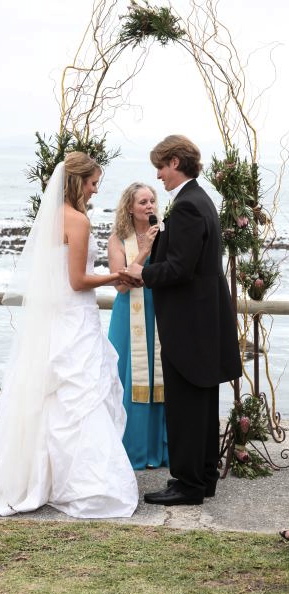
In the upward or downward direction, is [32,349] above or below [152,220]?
below

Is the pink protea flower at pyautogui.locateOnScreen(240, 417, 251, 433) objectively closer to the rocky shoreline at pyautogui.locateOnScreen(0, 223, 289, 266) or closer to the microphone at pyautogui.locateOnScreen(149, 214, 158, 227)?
the microphone at pyautogui.locateOnScreen(149, 214, 158, 227)

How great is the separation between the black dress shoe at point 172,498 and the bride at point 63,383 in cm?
13

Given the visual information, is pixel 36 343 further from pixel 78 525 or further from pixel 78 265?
pixel 78 525

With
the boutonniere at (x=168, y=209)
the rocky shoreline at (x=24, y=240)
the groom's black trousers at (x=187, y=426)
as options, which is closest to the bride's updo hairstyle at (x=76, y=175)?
the boutonniere at (x=168, y=209)

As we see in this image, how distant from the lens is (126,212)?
6.22m

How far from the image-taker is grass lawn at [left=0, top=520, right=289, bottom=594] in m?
4.22

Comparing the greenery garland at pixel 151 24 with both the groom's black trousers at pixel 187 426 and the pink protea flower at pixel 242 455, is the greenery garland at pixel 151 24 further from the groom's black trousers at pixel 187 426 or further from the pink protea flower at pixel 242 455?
the pink protea flower at pixel 242 455

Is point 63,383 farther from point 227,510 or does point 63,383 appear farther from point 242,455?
point 242,455

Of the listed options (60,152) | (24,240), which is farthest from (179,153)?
(24,240)

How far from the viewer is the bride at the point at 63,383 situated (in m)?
5.41

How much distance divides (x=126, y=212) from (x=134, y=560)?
90.8 inches

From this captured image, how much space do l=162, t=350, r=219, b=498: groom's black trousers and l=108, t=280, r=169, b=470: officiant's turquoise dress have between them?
0.69 meters

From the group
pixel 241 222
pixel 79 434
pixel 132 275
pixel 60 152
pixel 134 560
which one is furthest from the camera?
pixel 60 152

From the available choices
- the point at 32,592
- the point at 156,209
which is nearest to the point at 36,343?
the point at 156,209
